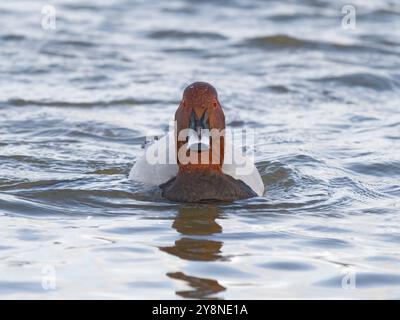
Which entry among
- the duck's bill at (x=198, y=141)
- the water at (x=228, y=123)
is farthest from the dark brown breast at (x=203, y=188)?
the duck's bill at (x=198, y=141)

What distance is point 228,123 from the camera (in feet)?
41.4

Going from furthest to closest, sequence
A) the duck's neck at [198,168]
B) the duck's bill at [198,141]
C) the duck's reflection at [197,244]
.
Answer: the duck's neck at [198,168] < the duck's bill at [198,141] < the duck's reflection at [197,244]

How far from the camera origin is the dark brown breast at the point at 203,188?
8852mm

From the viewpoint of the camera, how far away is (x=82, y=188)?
9.38 meters

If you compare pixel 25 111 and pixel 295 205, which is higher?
pixel 25 111

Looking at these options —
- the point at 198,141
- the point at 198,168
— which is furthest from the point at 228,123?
the point at 198,141

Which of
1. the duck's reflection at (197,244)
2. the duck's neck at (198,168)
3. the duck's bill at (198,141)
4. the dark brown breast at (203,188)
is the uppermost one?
the duck's bill at (198,141)

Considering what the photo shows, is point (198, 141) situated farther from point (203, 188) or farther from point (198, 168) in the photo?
point (203, 188)

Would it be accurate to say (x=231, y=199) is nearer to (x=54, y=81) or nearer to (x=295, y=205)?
(x=295, y=205)

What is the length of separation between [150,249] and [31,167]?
3112 millimetres

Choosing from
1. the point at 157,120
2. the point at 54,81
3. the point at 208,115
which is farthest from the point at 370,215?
the point at 54,81

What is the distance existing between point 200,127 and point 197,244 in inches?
56.2

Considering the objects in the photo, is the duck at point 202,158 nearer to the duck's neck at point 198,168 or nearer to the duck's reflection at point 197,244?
the duck's neck at point 198,168
